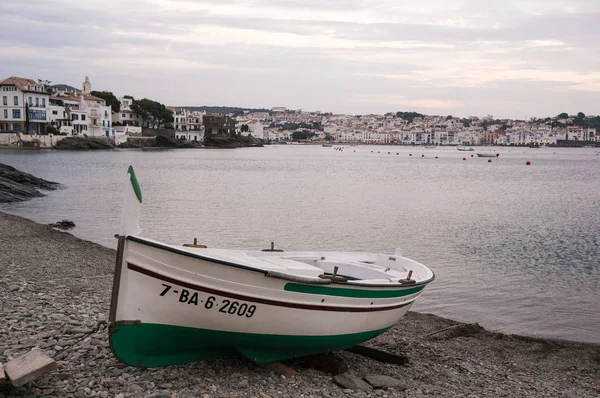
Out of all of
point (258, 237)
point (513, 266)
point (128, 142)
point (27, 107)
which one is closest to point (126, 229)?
point (513, 266)

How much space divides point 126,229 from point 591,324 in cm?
1091

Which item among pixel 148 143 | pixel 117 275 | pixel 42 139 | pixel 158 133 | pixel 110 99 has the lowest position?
pixel 117 275

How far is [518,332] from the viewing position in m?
12.2

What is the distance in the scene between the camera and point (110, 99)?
128m

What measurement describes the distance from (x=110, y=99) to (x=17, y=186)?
100 meters

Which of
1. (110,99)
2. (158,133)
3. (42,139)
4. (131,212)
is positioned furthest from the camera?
(158,133)

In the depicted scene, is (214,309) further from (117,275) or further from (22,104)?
(22,104)

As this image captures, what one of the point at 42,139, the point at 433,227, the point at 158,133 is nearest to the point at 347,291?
the point at 433,227

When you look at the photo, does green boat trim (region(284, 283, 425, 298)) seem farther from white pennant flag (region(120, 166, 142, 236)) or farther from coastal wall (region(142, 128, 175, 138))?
coastal wall (region(142, 128, 175, 138))

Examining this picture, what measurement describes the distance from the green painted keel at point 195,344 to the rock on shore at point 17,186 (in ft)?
88.5

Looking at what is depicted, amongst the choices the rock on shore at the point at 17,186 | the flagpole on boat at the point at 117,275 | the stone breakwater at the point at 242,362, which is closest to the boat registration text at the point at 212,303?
the flagpole on boat at the point at 117,275

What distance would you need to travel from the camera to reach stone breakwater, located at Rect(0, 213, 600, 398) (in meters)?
6.70

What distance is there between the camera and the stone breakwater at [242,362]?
6.70 meters

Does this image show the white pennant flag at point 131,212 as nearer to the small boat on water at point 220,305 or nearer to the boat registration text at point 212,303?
the small boat on water at point 220,305
